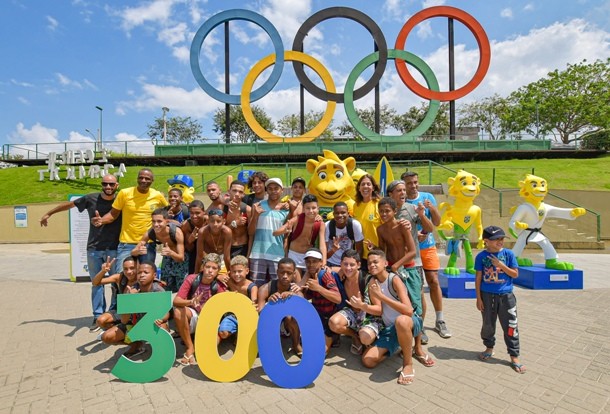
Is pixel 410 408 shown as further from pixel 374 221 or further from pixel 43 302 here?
pixel 43 302

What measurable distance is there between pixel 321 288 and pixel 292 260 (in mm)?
412

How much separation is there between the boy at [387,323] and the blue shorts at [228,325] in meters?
1.38

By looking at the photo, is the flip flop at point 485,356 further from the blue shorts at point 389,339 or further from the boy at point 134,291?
the boy at point 134,291

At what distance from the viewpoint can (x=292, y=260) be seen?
3670mm

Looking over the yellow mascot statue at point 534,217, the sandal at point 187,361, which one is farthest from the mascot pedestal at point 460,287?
the sandal at point 187,361

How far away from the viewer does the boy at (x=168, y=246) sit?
4.15 m

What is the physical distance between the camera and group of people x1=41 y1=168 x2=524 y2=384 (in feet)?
11.6

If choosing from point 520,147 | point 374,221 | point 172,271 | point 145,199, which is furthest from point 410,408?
point 520,147

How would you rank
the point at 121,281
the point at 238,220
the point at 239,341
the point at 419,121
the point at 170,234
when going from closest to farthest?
1. the point at 239,341
2. the point at 121,281
3. the point at 170,234
4. the point at 238,220
5. the point at 419,121

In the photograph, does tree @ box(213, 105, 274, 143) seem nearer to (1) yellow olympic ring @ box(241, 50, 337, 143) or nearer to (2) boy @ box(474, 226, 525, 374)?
(1) yellow olympic ring @ box(241, 50, 337, 143)

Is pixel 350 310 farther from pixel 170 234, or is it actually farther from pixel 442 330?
pixel 170 234

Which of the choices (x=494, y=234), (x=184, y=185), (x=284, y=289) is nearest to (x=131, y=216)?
(x=284, y=289)

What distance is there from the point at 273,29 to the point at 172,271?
22209 millimetres

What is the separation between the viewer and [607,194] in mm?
14461
